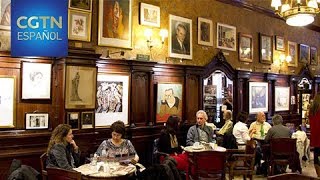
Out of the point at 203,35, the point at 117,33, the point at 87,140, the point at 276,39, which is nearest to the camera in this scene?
the point at 87,140

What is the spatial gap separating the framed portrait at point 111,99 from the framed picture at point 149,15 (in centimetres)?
138

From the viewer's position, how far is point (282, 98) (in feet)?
42.3

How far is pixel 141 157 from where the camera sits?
7.86 m

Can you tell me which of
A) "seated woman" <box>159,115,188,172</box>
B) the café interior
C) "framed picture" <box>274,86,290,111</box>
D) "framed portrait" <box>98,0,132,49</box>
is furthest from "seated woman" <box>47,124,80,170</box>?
"framed picture" <box>274,86,290,111</box>

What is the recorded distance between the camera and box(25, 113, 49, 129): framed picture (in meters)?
6.19

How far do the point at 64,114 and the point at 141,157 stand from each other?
225 centimetres

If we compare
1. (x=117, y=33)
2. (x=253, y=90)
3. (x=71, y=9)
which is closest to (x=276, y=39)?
(x=253, y=90)

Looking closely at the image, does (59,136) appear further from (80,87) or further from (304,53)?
(304,53)

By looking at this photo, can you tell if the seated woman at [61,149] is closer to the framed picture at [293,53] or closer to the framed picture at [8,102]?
the framed picture at [8,102]

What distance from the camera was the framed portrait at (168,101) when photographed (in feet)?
27.3

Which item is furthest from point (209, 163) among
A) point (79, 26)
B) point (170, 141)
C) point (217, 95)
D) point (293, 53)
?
point (293, 53)

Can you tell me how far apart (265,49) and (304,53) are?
317 cm

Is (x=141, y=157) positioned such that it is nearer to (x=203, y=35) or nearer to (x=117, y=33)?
(x=117, y=33)

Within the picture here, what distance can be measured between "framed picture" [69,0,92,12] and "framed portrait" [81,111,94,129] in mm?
2022
